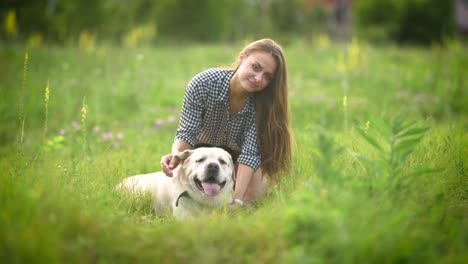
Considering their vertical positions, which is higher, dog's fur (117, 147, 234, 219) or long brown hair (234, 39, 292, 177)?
long brown hair (234, 39, 292, 177)

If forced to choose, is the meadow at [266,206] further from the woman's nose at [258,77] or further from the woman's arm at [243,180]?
the woman's nose at [258,77]

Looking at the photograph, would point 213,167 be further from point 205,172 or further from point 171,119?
point 171,119

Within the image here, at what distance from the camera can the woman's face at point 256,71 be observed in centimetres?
378

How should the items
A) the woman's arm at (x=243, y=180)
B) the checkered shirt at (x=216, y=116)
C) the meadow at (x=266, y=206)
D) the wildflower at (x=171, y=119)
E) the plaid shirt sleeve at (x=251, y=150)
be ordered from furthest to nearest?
the wildflower at (x=171, y=119)
the checkered shirt at (x=216, y=116)
the plaid shirt sleeve at (x=251, y=150)
the woman's arm at (x=243, y=180)
the meadow at (x=266, y=206)

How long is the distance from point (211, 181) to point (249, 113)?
831 mm

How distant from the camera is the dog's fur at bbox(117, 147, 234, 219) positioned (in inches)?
134

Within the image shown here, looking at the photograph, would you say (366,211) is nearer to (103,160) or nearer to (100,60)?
(103,160)

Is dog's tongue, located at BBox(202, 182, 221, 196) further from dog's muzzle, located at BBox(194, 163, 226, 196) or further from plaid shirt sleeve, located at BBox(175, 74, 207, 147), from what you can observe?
plaid shirt sleeve, located at BBox(175, 74, 207, 147)

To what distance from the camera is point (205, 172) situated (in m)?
3.37

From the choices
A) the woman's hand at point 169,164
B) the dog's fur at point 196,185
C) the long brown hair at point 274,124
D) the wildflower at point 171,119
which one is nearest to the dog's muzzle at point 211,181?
the dog's fur at point 196,185

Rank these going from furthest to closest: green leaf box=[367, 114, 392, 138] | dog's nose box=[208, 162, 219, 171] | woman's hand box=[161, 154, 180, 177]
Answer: woman's hand box=[161, 154, 180, 177], dog's nose box=[208, 162, 219, 171], green leaf box=[367, 114, 392, 138]

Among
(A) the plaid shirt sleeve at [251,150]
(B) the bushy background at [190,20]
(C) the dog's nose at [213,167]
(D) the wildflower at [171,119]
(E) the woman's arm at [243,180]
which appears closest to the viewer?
(C) the dog's nose at [213,167]

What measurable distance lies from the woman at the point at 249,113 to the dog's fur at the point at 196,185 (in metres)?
0.29

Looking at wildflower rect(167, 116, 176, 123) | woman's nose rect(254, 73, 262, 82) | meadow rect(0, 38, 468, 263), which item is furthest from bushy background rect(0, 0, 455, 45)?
woman's nose rect(254, 73, 262, 82)
